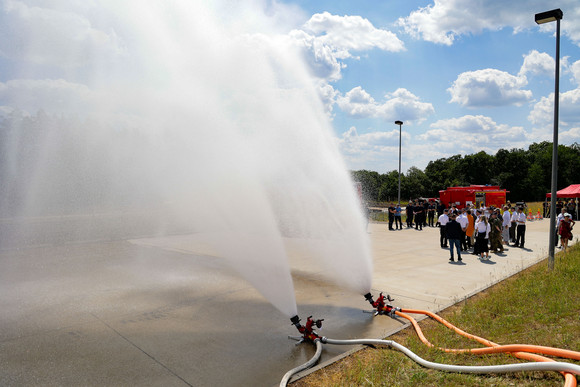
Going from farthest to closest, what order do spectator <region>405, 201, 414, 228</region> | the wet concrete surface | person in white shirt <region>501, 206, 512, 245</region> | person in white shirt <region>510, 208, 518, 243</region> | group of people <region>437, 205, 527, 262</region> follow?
spectator <region>405, 201, 414, 228</region> → person in white shirt <region>501, 206, 512, 245</region> → person in white shirt <region>510, 208, 518, 243</region> → group of people <region>437, 205, 527, 262</region> → the wet concrete surface

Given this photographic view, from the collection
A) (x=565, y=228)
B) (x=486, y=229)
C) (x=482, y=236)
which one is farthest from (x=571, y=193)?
(x=482, y=236)

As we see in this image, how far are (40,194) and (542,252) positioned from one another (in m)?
43.9

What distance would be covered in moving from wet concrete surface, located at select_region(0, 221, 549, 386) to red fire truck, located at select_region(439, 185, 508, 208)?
56.5ft

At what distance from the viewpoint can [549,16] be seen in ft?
36.5

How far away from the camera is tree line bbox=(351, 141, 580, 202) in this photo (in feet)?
280

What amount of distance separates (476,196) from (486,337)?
28.5 m

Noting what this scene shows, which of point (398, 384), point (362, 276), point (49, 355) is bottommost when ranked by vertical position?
point (49, 355)

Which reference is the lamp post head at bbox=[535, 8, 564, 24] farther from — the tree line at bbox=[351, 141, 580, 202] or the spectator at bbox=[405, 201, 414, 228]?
the tree line at bbox=[351, 141, 580, 202]

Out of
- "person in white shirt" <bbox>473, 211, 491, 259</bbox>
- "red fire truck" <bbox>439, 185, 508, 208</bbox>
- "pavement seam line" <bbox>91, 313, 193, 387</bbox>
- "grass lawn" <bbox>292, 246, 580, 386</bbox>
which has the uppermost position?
"red fire truck" <bbox>439, 185, 508, 208</bbox>

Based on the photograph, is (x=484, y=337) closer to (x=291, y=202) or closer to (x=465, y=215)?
(x=291, y=202)

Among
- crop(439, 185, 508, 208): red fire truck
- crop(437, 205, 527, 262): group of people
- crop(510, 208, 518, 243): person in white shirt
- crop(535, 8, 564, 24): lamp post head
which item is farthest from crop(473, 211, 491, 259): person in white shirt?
crop(439, 185, 508, 208): red fire truck

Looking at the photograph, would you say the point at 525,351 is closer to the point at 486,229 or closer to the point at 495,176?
the point at 486,229

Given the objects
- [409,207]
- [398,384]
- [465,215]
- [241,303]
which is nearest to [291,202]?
[241,303]

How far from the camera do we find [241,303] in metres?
8.77
